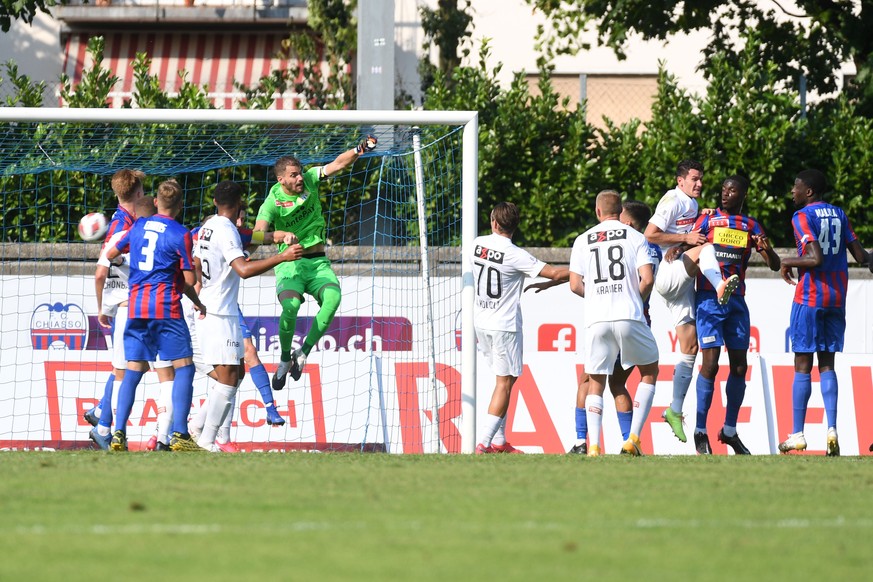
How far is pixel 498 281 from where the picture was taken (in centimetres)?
1082

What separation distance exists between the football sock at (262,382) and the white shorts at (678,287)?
3.45 m

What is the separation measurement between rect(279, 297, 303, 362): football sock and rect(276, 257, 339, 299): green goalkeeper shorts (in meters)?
0.11

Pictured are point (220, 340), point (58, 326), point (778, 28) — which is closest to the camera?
point (220, 340)

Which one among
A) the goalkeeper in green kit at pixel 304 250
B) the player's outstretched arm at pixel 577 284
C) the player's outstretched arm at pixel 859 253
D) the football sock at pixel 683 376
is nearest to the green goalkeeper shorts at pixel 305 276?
the goalkeeper in green kit at pixel 304 250

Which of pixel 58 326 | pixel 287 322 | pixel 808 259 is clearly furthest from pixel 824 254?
pixel 58 326

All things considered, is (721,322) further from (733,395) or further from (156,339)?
(156,339)

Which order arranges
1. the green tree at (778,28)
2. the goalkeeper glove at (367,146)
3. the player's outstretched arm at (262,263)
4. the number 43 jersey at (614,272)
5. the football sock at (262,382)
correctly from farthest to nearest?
the green tree at (778,28)
the football sock at (262,382)
the goalkeeper glove at (367,146)
the player's outstretched arm at (262,263)
the number 43 jersey at (614,272)

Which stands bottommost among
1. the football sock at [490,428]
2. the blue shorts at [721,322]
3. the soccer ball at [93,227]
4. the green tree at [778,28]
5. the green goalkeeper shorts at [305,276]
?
the football sock at [490,428]

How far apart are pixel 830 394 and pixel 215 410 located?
16.0 ft

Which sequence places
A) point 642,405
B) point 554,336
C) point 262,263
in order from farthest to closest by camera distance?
1. point 554,336
2. point 262,263
3. point 642,405

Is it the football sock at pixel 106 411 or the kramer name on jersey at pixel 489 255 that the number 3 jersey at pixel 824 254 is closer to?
the kramer name on jersey at pixel 489 255

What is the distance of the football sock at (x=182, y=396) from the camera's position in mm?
9844

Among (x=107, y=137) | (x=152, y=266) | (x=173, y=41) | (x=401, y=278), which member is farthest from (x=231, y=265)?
(x=173, y=41)

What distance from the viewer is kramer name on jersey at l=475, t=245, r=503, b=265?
10750mm
